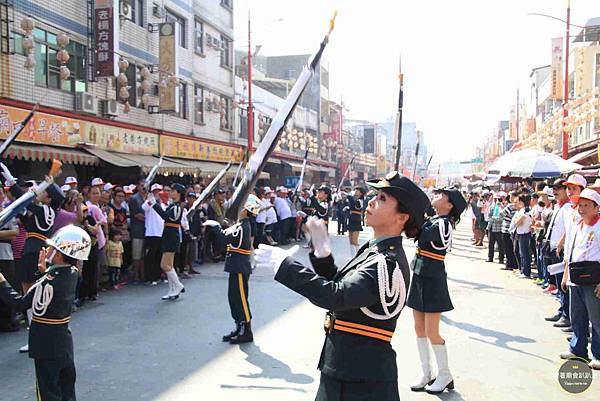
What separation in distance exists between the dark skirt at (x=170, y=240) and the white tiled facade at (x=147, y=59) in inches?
250

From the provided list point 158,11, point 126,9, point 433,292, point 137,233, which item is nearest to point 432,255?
point 433,292

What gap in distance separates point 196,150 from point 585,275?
1887cm

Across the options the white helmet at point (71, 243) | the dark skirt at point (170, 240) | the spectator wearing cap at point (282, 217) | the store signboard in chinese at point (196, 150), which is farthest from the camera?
the store signboard in chinese at point (196, 150)

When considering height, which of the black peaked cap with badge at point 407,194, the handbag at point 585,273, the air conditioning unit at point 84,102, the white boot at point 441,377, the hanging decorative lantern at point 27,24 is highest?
the hanging decorative lantern at point 27,24

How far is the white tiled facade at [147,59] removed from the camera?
13.3 m

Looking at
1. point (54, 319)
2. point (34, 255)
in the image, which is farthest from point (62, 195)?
point (54, 319)

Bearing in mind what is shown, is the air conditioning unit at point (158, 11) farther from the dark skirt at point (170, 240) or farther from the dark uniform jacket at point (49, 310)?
the dark uniform jacket at point (49, 310)

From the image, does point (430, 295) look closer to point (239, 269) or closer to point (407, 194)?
point (239, 269)

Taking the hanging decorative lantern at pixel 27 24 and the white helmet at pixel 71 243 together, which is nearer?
the white helmet at pixel 71 243

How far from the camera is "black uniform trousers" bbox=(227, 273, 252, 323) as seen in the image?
6.89 m

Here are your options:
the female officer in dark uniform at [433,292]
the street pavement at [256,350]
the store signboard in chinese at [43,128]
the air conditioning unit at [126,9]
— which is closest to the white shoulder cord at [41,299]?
the street pavement at [256,350]

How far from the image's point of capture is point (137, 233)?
11.0 m

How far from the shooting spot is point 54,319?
4.19m

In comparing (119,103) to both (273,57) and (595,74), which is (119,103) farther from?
(273,57)
